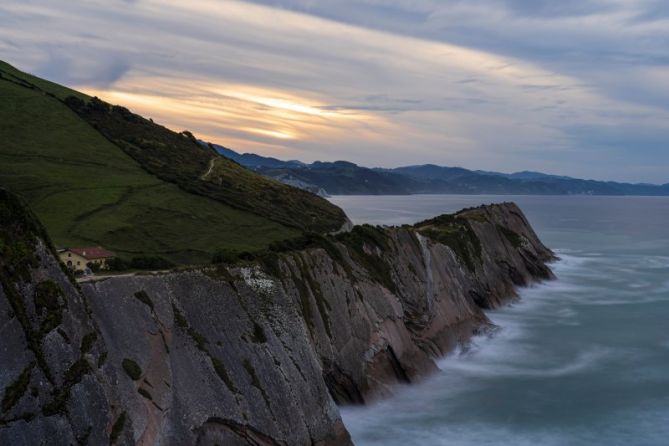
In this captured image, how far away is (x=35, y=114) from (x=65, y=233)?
213 feet

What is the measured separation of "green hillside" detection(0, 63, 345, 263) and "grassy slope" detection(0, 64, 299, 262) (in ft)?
0.43

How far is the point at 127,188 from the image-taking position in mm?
84625

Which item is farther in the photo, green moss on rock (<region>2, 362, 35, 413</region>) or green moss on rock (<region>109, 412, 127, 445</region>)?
green moss on rock (<region>109, 412, 127, 445</region>)

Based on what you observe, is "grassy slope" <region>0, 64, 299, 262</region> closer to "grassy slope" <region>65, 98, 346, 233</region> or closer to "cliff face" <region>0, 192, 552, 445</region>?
"grassy slope" <region>65, 98, 346, 233</region>

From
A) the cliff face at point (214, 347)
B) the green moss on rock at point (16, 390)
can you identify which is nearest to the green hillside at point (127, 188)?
the cliff face at point (214, 347)

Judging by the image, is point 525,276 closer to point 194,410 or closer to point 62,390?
point 194,410

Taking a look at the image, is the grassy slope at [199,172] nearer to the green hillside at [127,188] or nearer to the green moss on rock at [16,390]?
the green hillside at [127,188]

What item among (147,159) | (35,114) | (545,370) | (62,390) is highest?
(35,114)

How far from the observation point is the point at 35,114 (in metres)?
113

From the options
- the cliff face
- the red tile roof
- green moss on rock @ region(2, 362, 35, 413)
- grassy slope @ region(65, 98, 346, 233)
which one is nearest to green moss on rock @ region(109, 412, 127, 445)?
the cliff face

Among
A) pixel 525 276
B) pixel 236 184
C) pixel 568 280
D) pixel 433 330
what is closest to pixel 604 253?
pixel 568 280

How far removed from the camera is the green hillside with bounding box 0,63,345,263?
213 ft

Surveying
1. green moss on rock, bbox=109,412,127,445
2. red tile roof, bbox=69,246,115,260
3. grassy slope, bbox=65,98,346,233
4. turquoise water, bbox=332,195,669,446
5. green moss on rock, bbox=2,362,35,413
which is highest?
grassy slope, bbox=65,98,346,233

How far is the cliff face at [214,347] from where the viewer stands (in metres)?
20.4
